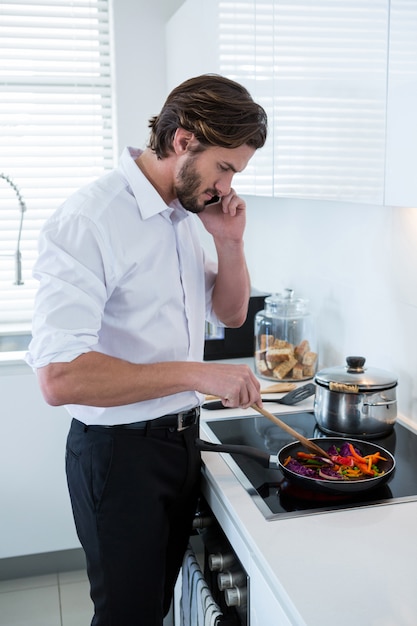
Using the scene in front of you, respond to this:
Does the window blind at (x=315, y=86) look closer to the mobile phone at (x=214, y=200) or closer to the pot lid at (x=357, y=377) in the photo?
the mobile phone at (x=214, y=200)

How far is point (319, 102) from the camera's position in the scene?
148 centimetres

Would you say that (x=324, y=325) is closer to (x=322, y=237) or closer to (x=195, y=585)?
(x=322, y=237)

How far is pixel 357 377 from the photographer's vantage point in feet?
5.57

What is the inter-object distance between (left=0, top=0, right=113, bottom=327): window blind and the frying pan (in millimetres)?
1900

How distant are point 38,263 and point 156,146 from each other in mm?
365

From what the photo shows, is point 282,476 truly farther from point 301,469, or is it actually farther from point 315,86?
point 315,86

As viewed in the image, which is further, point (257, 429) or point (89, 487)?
point (257, 429)

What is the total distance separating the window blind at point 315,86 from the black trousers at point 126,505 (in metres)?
0.66

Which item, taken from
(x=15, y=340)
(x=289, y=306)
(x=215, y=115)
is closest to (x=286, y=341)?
(x=289, y=306)

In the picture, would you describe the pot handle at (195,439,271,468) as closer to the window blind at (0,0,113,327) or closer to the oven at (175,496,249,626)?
the oven at (175,496,249,626)

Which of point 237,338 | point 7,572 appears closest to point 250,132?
point 237,338

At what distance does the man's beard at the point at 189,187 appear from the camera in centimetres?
142

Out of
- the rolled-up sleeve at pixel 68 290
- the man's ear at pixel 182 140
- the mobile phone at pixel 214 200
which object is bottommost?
the rolled-up sleeve at pixel 68 290

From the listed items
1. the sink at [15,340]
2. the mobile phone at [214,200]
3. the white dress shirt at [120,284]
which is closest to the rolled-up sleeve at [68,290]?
the white dress shirt at [120,284]
